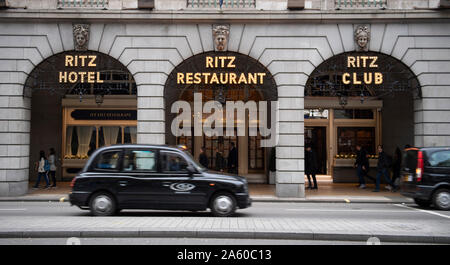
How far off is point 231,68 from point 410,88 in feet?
23.8

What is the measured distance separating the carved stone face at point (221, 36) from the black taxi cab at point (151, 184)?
259 inches

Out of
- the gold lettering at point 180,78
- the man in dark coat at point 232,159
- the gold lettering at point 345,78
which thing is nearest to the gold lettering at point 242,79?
the gold lettering at point 180,78

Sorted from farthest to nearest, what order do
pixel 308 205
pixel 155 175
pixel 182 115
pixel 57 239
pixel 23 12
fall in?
pixel 182 115
pixel 23 12
pixel 308 205
pixel 155 175
pixel 57 239

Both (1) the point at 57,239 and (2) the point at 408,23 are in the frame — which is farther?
(2) the point at 408,23

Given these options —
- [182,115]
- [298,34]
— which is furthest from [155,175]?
[182,115]

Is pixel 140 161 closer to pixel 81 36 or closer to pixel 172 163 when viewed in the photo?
pixel 172 163

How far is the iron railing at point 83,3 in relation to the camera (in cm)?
1578

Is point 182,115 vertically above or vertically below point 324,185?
above

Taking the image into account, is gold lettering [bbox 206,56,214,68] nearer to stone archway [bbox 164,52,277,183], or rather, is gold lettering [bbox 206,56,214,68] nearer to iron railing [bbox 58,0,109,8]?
stone archway [bbox 164,52,277,183]

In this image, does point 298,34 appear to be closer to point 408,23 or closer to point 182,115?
point 408,23

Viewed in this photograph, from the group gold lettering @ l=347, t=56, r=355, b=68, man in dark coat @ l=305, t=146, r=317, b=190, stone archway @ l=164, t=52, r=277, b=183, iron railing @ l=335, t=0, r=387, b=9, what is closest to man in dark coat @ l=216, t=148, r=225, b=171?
stone archway @ l=164, t=52, r=277, b=183

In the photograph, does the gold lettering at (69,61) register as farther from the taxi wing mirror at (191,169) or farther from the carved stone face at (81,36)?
the taxi wing mirror at (191,169)

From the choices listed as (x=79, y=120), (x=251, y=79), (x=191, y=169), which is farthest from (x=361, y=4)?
(x=79, y=120)

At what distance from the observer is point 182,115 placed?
21047 mm
